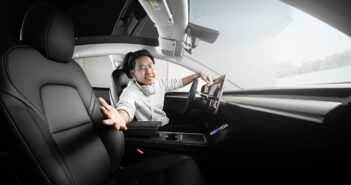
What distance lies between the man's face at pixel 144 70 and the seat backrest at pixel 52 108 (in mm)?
739

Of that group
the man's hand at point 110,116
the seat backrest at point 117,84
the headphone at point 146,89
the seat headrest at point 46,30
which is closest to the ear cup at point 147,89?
the headphone at point 146,89

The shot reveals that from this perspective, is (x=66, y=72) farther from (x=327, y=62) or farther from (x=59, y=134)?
(x=327, y=62)

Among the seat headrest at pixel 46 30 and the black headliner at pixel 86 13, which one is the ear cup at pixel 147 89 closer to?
the seat headrest at pixel 46 30

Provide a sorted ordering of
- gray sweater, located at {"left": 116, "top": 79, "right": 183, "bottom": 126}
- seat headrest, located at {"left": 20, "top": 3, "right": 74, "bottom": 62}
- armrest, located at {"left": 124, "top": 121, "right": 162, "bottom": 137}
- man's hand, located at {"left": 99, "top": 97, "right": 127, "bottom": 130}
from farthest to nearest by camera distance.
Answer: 1. gray sweater, located at {"left": 116, "top": 79, "right": 183, "bottom": 126}
2. armrest, located at {"left": 124, "top": 121, "right": 162, "bottom": 137}
3. seat headrest, located at {"left": 20, "top": 3, "right": 74, "bottom": 62}
4. man's hand, located at {"left": 99, "top": 97, "right": 127, "bottom": 130}

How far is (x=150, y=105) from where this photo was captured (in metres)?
1.90

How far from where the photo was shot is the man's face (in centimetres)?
183

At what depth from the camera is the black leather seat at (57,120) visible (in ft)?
2.19

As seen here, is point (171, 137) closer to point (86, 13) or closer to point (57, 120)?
point (57, 120)

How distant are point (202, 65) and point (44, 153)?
5.76 feet

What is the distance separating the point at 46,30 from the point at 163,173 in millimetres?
888

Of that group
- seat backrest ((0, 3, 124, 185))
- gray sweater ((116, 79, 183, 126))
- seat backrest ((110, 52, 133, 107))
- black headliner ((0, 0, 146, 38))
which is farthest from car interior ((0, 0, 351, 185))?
black headliner ((0, 0, 146, 38))

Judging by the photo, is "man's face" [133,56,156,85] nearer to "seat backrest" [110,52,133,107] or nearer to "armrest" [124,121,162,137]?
"seat backrest" [110,52,133,107]

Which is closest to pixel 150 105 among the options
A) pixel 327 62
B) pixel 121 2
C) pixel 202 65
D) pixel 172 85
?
pixel 172 85

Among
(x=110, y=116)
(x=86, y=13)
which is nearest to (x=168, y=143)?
(x=110, y=116)
